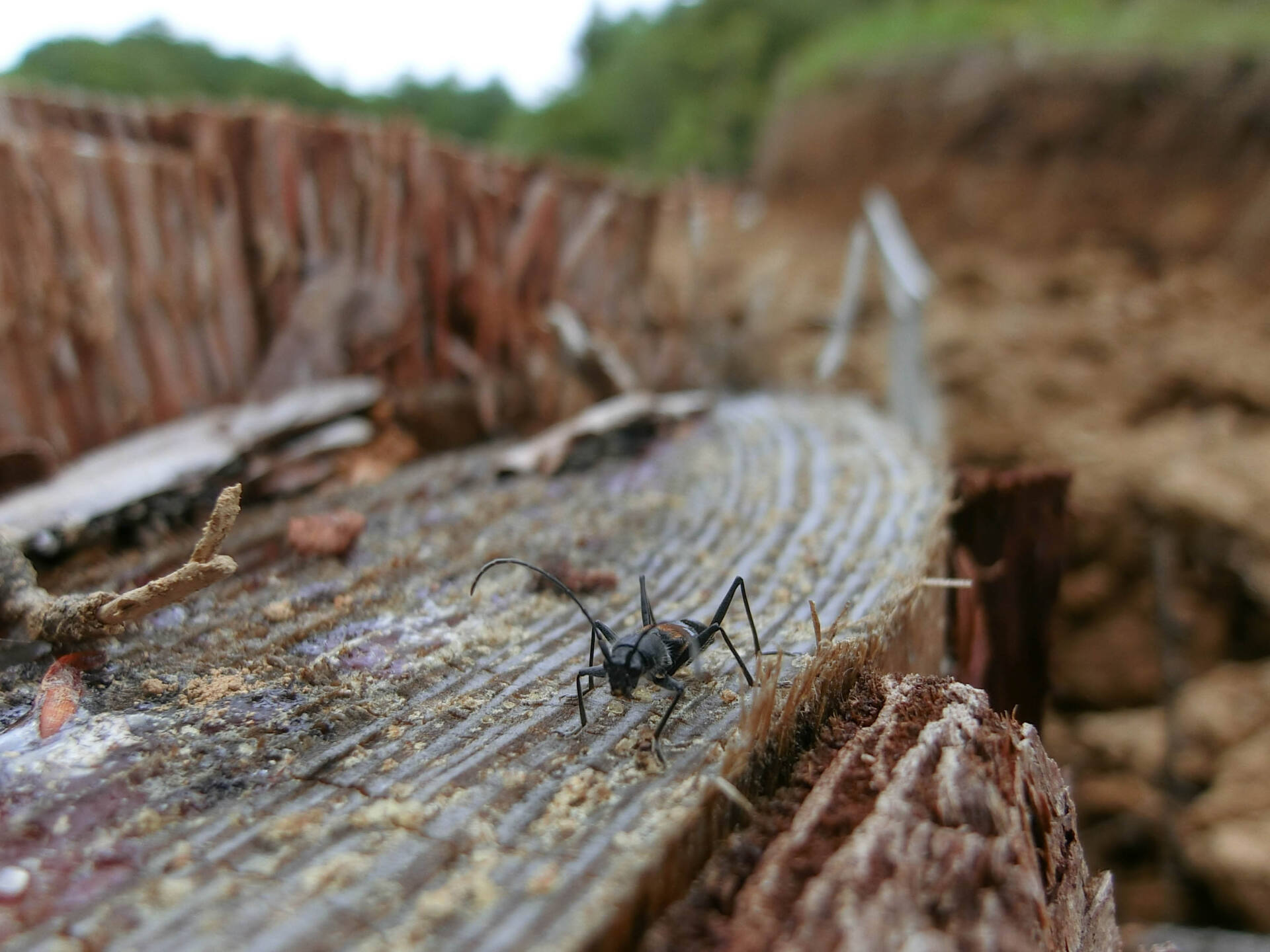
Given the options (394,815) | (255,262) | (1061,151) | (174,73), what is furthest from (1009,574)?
(174,73)

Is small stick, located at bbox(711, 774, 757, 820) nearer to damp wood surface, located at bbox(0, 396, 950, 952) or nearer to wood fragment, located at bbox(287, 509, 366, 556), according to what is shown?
damp wood surface, located at bbox(0, 396, 950, 952)

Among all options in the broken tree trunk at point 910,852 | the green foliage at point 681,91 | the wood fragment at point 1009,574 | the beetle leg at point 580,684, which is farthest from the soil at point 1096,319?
the green foliage at point 681,91

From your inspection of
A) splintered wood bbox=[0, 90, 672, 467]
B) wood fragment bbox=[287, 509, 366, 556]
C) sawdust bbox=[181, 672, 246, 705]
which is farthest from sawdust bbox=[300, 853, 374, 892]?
splintered wood bbox=[0, 90, 672, 467]

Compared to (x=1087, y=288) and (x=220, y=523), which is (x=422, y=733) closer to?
(x=220, y=523)

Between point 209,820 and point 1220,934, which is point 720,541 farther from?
point 1220,934

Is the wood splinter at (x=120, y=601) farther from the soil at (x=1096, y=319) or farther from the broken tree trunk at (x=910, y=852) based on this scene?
the soil at (x=1096, y=319)

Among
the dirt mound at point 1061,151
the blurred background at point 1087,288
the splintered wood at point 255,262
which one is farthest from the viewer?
the dirt mound at point 1061,151
